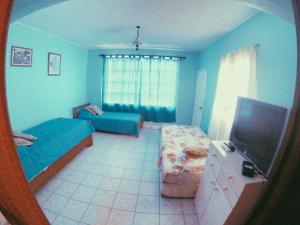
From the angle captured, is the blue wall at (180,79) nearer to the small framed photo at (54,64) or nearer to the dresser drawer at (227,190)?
the small framed photo at (54,64)

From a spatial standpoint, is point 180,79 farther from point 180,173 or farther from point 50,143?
point 50,143

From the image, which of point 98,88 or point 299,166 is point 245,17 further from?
point 98,88

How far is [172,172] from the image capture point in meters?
1.94

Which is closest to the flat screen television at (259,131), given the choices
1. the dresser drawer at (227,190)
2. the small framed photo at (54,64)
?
the dresser drawer at (227,190)

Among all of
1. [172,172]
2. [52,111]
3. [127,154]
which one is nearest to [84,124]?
[52,111]

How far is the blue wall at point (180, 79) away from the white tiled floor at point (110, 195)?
2302mm

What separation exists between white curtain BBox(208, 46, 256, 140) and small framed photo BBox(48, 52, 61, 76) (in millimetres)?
3488

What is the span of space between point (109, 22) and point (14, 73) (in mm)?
1783

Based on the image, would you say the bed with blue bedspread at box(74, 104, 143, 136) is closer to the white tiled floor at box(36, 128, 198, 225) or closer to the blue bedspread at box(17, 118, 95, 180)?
the blue bedspread at box(17, 118, 95, 180)

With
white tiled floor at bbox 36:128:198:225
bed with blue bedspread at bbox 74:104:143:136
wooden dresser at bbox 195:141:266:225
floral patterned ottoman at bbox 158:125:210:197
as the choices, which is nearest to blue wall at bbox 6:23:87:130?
bed with blue bedspread at bbox 74:104:143:136

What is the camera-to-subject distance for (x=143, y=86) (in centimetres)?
480

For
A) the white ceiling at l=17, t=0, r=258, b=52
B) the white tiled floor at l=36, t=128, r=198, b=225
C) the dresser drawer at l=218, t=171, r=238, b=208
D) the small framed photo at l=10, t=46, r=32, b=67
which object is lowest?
the white tiled floor at l=36, t=128, r=198, b=225

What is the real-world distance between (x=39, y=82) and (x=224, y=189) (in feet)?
11.8

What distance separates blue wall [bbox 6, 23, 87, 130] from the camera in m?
2.55
